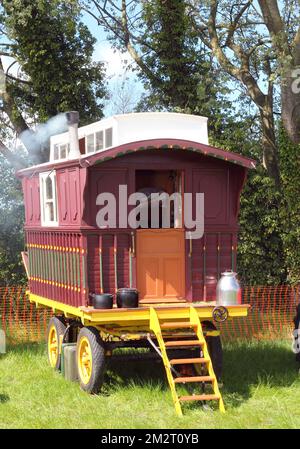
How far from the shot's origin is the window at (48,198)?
37.6ft

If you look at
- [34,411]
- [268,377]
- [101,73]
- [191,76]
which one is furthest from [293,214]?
[34,411]

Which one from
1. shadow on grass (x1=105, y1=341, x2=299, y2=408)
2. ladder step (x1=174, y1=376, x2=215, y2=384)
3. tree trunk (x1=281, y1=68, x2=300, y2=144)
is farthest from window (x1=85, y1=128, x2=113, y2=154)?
tree trunk (x1=281, y1=68, x2=300, y2=144)

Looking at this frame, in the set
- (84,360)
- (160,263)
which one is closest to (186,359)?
(160,263)

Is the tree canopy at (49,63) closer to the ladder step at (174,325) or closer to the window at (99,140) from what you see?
the window at (99,140)

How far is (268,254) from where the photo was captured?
18.3m

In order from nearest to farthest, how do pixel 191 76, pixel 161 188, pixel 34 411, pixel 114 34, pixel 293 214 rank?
pixel 34 411 < pixel 161 188 < pixel 293 214 < pixel 191 76 < pixel 114 34

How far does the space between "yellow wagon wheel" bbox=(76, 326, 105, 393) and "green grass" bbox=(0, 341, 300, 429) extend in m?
0.16

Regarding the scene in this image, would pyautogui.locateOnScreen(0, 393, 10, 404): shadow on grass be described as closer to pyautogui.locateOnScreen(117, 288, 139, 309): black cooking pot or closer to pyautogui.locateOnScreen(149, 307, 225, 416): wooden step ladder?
pyautogui.locateOnScreen(117, 288, 139, 309): black cooking pot

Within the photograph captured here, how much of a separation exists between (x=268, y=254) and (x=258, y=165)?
222cm

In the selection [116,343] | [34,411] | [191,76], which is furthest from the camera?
[191,76]

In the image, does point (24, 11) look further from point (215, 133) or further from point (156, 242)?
point (156, 242)

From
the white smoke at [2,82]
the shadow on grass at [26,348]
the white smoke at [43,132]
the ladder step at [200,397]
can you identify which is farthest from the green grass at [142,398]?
the white smoke at [2,82]

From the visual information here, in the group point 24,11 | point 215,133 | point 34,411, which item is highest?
point 24,11

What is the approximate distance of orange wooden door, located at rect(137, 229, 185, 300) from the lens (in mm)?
10555
